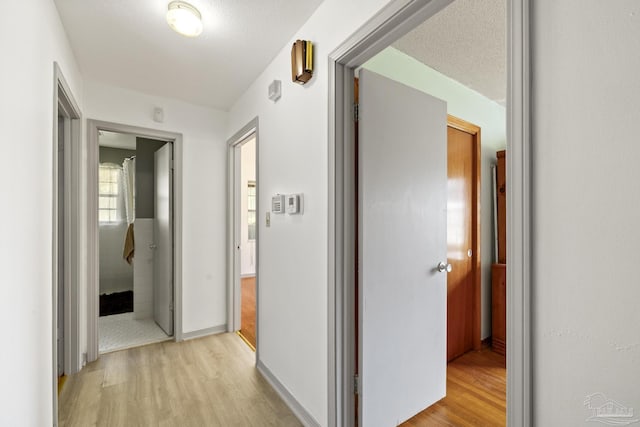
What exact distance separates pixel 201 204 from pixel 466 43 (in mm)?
2727

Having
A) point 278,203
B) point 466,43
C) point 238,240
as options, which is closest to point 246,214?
point 238,240

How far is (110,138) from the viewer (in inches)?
172

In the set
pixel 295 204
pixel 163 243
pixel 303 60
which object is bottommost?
pixel 163 243

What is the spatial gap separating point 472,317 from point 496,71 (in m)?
2.11

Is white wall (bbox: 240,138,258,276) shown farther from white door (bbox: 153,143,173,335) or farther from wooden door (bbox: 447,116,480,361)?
wooden door (bbox: 447,116,480,361)

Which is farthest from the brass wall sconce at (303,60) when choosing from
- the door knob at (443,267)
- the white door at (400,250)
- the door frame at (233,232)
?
the door frame at (233,232)

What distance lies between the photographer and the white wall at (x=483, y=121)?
2449 millimetres

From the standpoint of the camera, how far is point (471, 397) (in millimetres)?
2037

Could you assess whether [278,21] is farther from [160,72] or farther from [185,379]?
[185,379]

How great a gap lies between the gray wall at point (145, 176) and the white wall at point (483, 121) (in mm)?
3031

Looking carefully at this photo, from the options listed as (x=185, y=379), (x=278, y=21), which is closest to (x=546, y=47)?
(x=278, y=21)

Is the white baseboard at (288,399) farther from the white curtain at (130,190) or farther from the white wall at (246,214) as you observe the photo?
the white wall at (246,214)
